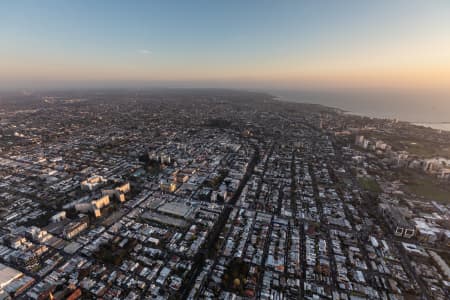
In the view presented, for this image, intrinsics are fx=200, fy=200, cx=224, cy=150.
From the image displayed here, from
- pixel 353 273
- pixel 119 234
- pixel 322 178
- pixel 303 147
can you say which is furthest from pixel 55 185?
pixel 303 147

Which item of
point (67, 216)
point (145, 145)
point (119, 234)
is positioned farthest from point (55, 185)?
point (145, 145)

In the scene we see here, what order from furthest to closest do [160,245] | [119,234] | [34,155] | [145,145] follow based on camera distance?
[145,145]
[34,155]
[119,234]
[160,245]

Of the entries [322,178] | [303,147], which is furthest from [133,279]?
[303,147]

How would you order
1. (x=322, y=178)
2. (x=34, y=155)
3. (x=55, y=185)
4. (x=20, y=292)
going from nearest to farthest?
1. (x=20, y=292)
2. (x=55, y=185)
3. (x=322, y=178)
4. (x=34, y=155)

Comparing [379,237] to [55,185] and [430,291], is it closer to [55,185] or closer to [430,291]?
[430,291]

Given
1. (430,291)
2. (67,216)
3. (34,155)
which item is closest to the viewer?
(430,291)

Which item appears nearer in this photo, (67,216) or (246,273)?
(246,273)

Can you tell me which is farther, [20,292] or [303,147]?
[303,147]

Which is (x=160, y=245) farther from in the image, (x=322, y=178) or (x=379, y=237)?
(x=322, y=178)

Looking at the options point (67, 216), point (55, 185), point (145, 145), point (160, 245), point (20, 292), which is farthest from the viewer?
point (145, 145)
